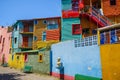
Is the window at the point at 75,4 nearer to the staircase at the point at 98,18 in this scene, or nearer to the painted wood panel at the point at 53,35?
the staircase at the point at 98,18

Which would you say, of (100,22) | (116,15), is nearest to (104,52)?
(100,22)

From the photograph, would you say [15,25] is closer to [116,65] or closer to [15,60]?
[15,60]

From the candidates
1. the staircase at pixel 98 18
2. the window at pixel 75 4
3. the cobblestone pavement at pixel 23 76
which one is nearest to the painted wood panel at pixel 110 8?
the staircase at pixel 98 18

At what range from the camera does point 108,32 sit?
15.2 meters

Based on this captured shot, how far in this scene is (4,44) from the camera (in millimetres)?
55719

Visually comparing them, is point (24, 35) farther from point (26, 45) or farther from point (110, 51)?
point (110, 51)

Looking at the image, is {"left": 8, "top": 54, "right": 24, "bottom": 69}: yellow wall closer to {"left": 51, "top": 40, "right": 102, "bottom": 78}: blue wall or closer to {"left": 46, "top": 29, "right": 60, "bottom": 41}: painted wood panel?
{"left": 46, "top": 29, "right": 60, "bottom": 41}: painted wood panel

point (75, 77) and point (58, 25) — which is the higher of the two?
point (58, 25)

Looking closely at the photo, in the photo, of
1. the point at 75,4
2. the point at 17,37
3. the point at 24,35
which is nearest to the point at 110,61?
the point at 75,4

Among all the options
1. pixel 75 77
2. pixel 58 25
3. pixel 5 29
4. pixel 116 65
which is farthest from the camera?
pixel 5 29

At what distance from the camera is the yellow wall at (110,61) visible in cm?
1335

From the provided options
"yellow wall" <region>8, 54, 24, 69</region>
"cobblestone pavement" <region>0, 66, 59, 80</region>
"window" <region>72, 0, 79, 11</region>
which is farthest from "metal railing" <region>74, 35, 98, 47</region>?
"yellow wall" <region>8, 54, 24, 69</region>

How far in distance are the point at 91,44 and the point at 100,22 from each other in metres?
10.2

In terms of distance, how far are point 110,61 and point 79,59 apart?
5.03 m
